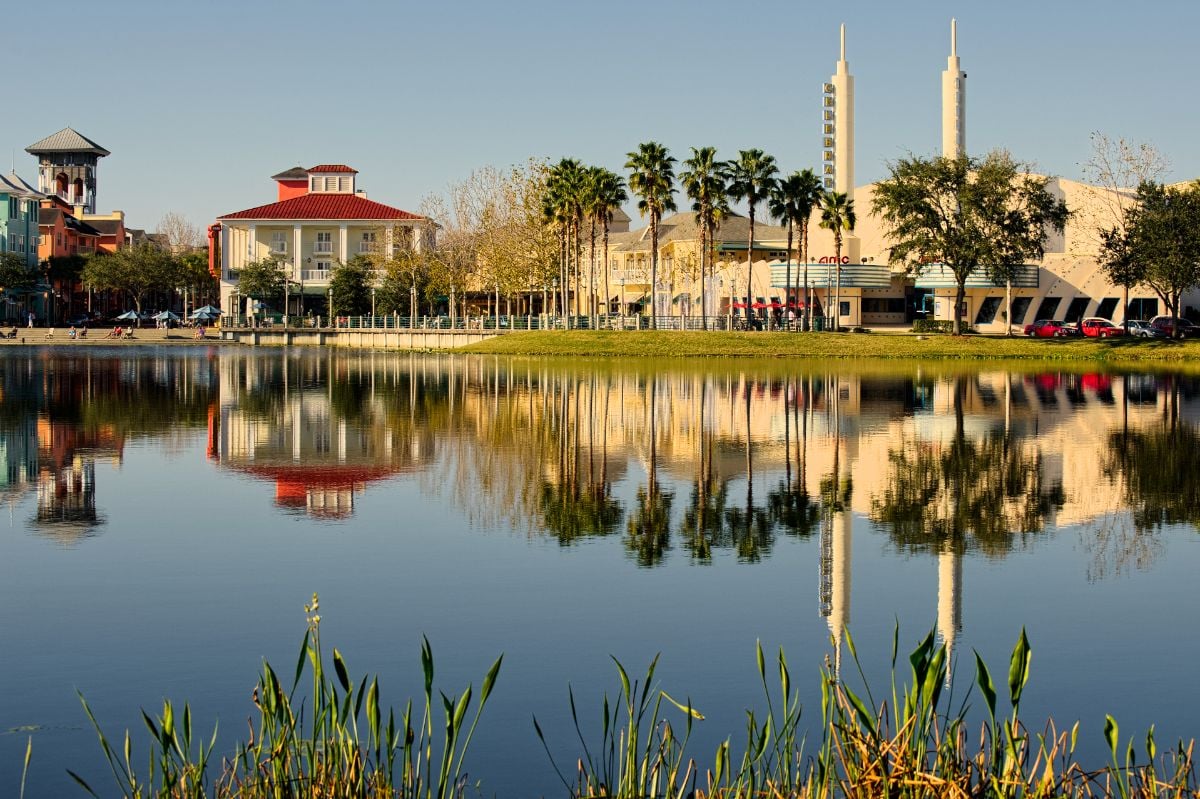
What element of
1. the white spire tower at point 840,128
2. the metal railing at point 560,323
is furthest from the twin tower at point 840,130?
the metal railing at point 560,323

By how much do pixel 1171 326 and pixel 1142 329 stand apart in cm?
209

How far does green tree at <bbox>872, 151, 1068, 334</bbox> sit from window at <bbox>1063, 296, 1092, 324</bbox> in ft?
55.2

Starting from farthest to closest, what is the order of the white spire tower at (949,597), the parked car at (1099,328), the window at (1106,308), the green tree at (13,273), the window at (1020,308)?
1. the green tree at (13,273)
2. the window at (1020,308)
3. the window at (1106,308)
4. the parked car at (1099,328)
5. the white spire tower at (949,597)

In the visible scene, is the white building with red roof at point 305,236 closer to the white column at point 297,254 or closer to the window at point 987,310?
the white column at point 297,254

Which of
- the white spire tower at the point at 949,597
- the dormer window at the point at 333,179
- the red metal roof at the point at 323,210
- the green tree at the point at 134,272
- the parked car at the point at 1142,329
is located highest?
the dormer window at the point at 333,179

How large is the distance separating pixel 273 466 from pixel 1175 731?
74.3 feet

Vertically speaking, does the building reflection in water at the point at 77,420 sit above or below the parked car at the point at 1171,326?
below

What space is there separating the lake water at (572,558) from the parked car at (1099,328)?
197 feet

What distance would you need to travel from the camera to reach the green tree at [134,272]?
15100 cm

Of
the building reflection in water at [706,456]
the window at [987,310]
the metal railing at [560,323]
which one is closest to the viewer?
the building reflection in water at [706,456]

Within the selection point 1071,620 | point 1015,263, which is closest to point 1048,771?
point 1071,620

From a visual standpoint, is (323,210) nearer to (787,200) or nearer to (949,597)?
(787,200)

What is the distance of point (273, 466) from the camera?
3119cm

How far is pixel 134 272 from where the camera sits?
151 meters
